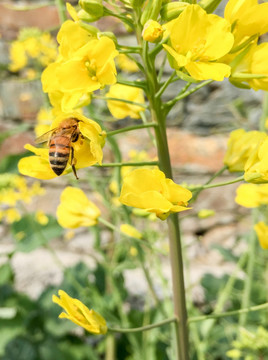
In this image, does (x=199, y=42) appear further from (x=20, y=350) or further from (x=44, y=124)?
(x=20, y=350)

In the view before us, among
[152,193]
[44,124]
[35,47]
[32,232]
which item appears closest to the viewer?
[152,193]

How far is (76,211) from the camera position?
1.85 feet

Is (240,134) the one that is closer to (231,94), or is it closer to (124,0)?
(124,0)

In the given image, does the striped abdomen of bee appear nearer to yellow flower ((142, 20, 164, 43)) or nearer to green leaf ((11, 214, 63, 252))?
yellow flower ((142, 20, 164, 43))

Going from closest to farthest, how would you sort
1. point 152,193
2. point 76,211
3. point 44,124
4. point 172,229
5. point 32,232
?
point 152,193 → point 172,229 → point 76,211 → point 44,124 → point 32,232

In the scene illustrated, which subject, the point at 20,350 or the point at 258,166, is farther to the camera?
the point at 20,350

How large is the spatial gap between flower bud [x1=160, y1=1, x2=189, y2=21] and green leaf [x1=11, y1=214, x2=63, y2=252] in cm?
69

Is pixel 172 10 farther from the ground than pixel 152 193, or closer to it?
farther from the ground

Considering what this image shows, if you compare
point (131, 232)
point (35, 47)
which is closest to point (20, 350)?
point (131, 232)

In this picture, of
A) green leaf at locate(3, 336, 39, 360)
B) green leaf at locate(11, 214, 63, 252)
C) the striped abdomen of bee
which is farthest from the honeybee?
green leaf at locate(3, 336, 39, 360)

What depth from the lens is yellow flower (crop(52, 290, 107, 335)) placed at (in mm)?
408

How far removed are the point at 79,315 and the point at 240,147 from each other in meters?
0.25

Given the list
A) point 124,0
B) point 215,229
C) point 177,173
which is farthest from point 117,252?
point 124,0

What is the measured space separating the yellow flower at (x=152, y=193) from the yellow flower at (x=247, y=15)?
0.16 meters
